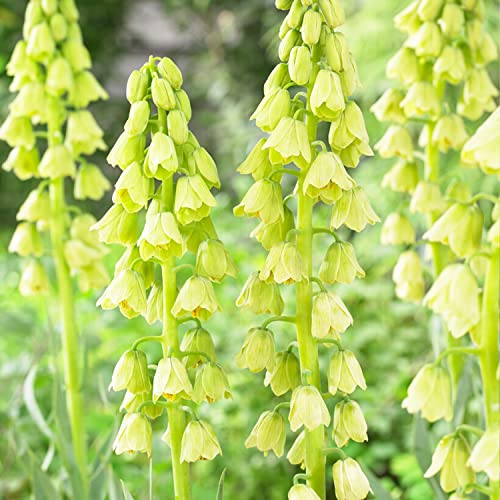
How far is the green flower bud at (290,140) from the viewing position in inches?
27.6

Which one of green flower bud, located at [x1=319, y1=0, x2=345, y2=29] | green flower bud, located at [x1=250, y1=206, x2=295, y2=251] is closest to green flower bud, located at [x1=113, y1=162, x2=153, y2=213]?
green flower bud, located at [x1=250, y1=206, x2=295, y2=251]

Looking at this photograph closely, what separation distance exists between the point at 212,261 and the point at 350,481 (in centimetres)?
23

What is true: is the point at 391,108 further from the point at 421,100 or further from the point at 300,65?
the point at 300,65

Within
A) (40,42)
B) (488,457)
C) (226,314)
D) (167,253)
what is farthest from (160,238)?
(226,314)

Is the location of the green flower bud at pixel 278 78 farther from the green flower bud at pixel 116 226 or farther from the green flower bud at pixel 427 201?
the green flower bud at pixel 427 201

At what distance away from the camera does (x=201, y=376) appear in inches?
29.4

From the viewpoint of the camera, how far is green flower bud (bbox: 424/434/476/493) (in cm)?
80

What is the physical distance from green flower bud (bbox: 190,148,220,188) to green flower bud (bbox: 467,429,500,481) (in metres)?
0.33

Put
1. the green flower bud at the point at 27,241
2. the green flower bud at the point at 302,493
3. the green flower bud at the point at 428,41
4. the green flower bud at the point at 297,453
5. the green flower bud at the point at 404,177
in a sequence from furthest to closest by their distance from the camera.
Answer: the green flower bud at the point at 27,241, the green flower bud at the point at 404,177, the green flower bud at the point at 428,41, the green flower bud at the point at 297,453, the green flower bud at the point at 302,493

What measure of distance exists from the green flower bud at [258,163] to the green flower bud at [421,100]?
0.43 m

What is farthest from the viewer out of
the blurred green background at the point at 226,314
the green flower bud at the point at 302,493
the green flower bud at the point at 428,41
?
the blurred green background at the point at 226,314

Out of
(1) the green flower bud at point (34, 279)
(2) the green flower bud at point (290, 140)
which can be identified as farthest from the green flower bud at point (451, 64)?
(1) the green flower bud at point (34, 279)

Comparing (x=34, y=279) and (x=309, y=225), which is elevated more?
(x=34, y=279)

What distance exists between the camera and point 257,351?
747mm
